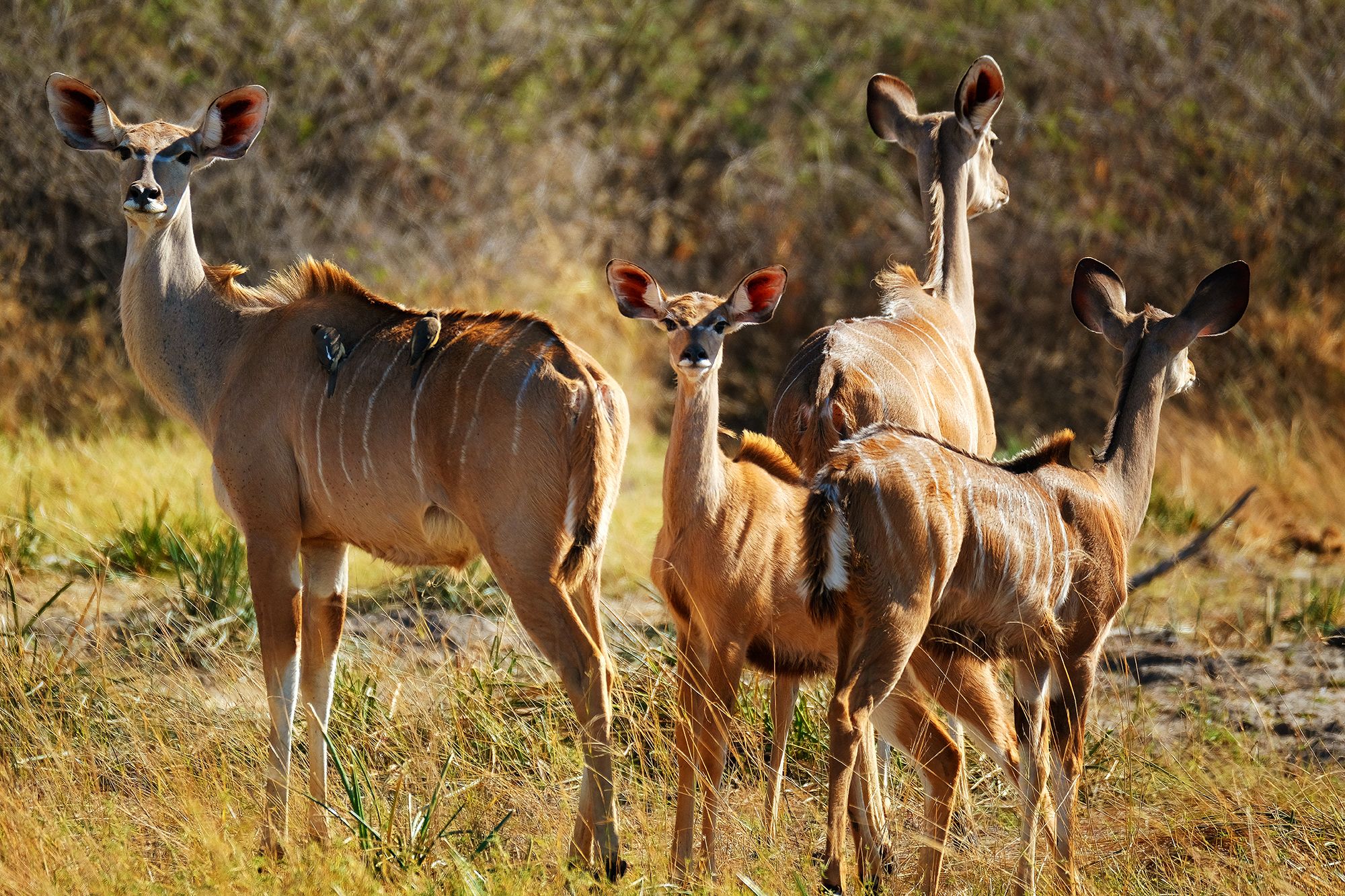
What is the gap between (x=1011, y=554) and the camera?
3344 mm

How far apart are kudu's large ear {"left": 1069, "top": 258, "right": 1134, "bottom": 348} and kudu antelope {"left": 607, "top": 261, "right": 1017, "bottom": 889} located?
90cm

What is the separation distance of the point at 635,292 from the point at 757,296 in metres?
0.30

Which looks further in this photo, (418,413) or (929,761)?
(418,413)

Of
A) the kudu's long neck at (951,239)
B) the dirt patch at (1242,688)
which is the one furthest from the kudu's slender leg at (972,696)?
the kudu's long neck at (951,239)

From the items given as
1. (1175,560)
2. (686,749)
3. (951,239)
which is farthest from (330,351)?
(1175,560)

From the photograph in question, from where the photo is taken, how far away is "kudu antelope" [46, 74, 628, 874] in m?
3.38

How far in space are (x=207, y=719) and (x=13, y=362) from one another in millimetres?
4666

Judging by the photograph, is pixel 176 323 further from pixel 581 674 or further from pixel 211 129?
pixel 581 674

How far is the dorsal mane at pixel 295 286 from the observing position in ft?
13.1

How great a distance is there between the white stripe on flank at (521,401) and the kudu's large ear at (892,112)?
2352mm

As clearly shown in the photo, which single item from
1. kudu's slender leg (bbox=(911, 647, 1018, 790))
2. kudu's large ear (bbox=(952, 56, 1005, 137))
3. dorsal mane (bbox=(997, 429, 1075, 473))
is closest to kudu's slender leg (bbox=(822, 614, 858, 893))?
kudu's slender leg (bbox=(911, 647, 1018, 790))

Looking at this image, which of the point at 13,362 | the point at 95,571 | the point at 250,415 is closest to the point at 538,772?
the point at 250,415

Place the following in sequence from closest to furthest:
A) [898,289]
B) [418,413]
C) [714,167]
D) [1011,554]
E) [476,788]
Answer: [1011,554] < [418,413] < [476,788] < [898,289] < [714,167]

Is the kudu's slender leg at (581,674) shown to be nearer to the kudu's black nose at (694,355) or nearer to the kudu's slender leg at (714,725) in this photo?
the kudu's slender leg at (714,725)
